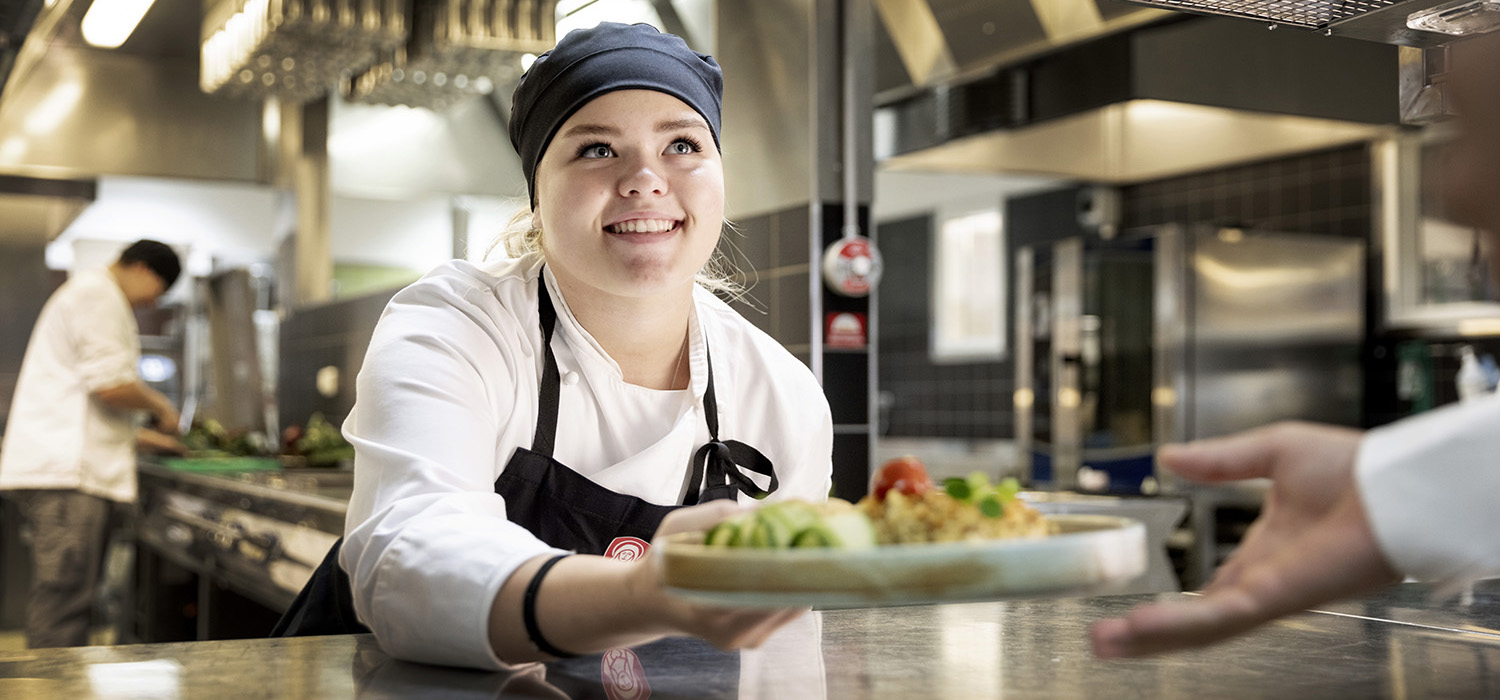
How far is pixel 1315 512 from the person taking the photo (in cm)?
78

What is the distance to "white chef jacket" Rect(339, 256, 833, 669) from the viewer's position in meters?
0.98

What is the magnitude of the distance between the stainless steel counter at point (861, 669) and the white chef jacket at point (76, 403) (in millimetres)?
3236

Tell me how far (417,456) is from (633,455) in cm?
34

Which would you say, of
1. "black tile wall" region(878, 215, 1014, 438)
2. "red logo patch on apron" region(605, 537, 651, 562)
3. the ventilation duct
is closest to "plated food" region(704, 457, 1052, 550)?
"red logo patch on apron" region(605, 537, 651, 562)

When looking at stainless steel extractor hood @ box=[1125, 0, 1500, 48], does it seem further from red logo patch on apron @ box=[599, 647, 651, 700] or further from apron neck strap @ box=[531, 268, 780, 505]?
red logo patch on apron @ box=[599, 647, 651, 700]

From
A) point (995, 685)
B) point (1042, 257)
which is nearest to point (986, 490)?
point (995, 685)

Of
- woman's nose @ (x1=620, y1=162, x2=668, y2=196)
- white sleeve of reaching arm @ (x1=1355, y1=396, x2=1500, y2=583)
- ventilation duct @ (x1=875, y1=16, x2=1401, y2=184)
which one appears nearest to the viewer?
white sleeve of reaching arm @ (x1=1355, y1=396, x2=1500, y2=583)

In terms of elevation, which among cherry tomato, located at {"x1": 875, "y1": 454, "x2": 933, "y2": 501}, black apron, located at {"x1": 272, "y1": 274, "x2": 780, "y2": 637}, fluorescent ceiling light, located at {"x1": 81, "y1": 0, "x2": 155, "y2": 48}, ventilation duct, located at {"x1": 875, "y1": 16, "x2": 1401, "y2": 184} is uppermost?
fluorescent ceiling light, located at {"x1": 81, "y1": 0, "x2": 155, "y2": 48}

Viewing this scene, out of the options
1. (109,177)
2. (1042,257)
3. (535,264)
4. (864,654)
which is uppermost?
(109,177)

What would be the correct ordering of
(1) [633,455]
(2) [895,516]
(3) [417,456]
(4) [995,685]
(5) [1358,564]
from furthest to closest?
1. (1) [633,455]
2. (3) [417,456]
3. (4) [995,685]
4. (2) [895,516]
5. (5) [1358,564]

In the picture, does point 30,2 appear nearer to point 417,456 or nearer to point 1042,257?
point 417,456

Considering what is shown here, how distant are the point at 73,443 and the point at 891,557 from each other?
394cm

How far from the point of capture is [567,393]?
135 centimetres

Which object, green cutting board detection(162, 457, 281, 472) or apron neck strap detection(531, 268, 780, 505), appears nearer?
apron neck strap detection(531, 268, 780, 505)
